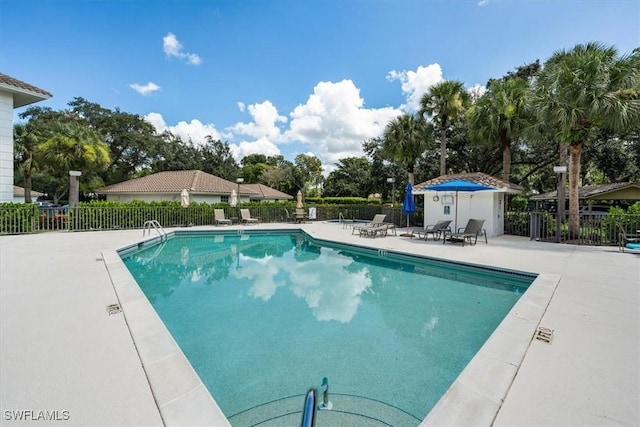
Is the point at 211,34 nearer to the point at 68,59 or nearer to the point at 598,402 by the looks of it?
the point at 68,59

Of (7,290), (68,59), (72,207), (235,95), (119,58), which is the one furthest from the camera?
(235,95)

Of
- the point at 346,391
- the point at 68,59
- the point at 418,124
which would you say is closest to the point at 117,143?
the point at 68,59

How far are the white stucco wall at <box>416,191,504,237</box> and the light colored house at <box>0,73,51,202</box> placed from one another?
62.6 feet

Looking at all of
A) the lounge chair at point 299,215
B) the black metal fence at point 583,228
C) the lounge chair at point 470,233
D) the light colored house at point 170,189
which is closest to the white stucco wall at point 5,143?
the light colored house at point 170,189

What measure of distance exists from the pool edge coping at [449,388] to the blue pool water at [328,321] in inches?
16.9

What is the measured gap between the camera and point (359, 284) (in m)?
7.57

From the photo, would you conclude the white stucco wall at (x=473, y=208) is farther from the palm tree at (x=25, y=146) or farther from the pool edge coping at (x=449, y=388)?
the palm tree at (x=25, y=146)

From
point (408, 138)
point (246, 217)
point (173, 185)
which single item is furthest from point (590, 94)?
point (173, 185)

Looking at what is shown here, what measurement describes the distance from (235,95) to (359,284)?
61.6ft

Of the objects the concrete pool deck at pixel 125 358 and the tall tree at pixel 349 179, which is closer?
the concrete pool deck at pixel 125 358

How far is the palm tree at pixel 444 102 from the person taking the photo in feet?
60.6

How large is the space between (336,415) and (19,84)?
1829 centimetres

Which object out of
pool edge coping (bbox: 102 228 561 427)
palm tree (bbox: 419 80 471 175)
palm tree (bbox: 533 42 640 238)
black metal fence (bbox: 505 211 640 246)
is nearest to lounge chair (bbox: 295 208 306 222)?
palm tree (bbox: 419 80 471 175)

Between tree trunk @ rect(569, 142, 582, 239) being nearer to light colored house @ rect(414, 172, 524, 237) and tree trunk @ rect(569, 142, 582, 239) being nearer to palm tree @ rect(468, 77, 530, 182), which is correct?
light colored house @ rect(414, 172, 524, 237)
